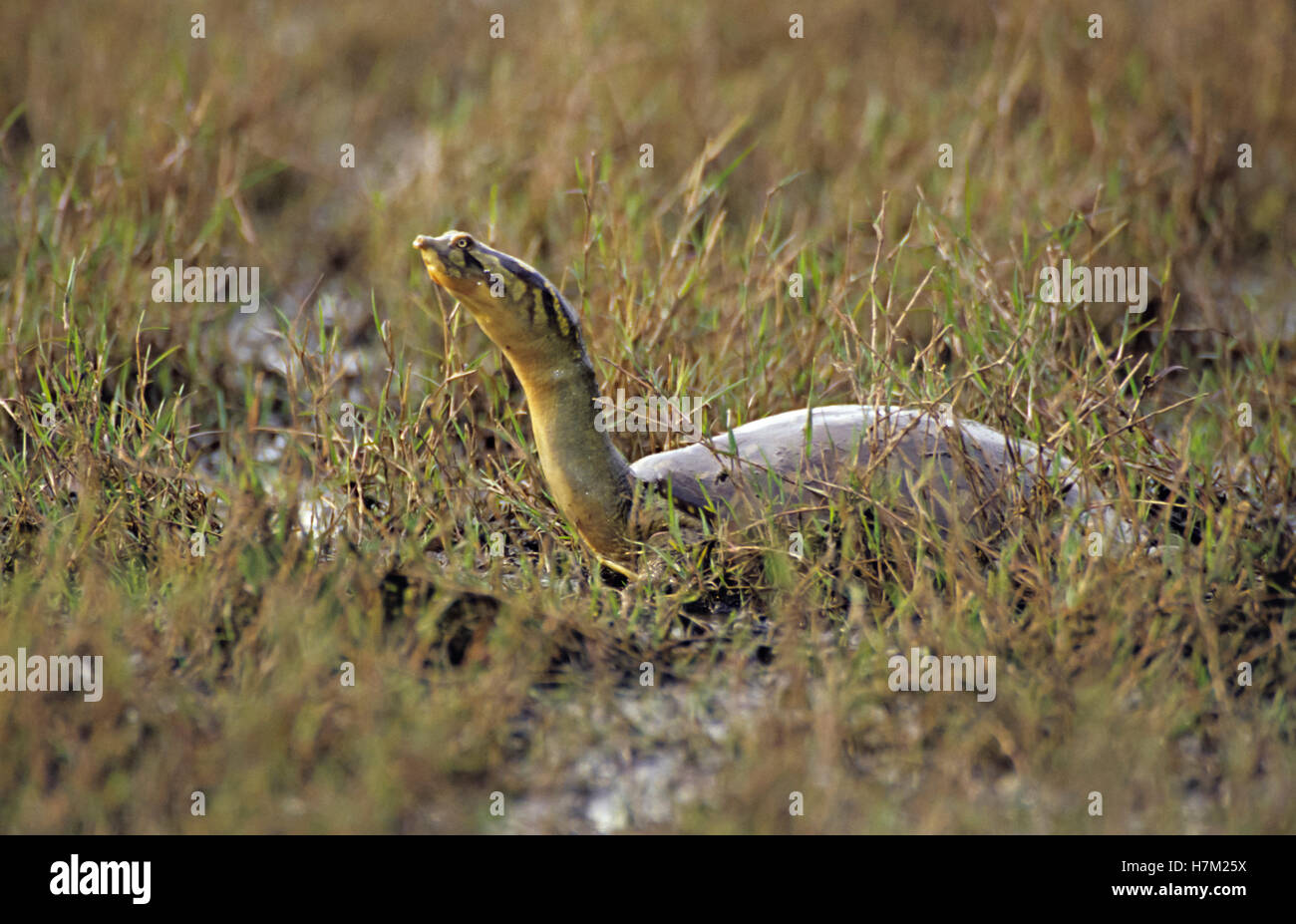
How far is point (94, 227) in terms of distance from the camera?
13.6 ft

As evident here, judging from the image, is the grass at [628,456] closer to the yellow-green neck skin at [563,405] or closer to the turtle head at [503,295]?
the yellow-green neck skin at [563,405]

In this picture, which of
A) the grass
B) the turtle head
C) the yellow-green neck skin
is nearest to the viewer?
the grass

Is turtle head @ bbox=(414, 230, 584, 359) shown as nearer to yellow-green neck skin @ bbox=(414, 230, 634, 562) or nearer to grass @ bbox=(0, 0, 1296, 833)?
yellow-green neck skin @ bbox=(414, 230, 634, 562)

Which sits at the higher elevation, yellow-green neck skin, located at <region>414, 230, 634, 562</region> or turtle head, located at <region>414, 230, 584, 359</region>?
turtle head, located at <region>414, 230, 584, 359</region>

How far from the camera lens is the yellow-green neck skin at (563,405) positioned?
3.00 metres

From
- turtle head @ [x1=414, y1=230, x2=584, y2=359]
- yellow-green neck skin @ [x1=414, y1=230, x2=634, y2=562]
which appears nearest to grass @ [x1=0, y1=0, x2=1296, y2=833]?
yellow-green neck skin @ [x1=414, y1=230, x2=634, y2=562]

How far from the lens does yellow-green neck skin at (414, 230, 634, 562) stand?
3004 millimetres

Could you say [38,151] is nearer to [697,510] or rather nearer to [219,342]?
[219,342]

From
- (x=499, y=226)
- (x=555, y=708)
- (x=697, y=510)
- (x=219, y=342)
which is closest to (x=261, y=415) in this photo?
(x=219, y=342)

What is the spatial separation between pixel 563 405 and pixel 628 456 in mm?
565

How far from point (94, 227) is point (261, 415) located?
Answer: 2.49 feet

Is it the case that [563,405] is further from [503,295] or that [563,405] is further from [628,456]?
[628,456]

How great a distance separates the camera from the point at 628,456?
364 centimetres

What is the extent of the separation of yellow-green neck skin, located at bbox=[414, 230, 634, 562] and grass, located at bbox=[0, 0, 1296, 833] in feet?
0.48
